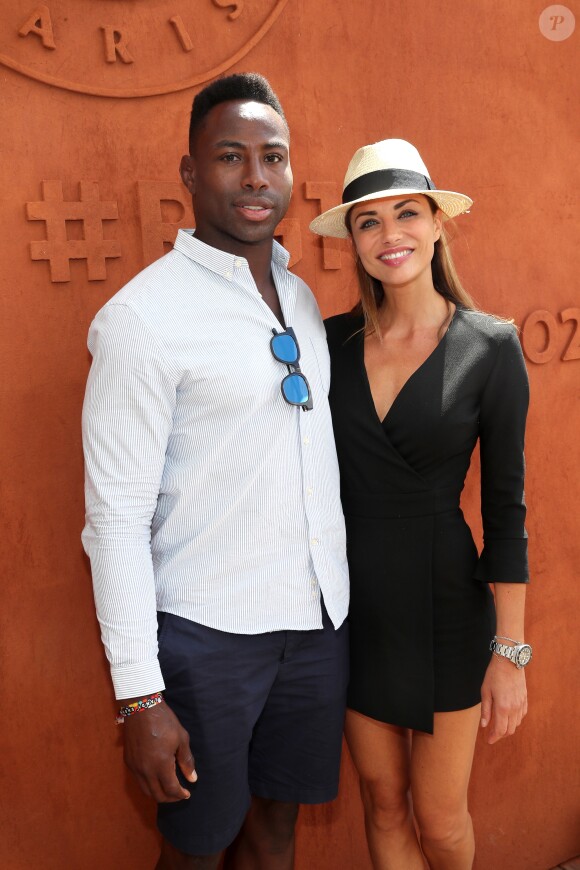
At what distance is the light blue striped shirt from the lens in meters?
1.90

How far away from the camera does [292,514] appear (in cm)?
211

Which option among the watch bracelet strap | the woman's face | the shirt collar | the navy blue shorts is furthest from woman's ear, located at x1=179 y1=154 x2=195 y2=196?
the watch bracelet strap

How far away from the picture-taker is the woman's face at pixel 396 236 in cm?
229

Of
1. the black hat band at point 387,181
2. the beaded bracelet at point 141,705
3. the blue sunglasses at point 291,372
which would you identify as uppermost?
the black hat band at point 387,181

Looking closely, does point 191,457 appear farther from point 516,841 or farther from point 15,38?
point 516,841

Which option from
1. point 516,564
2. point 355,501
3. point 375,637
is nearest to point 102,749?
point 375,637

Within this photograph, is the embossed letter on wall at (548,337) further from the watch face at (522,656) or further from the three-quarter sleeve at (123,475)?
the three-quarter sleeve at (123,475)

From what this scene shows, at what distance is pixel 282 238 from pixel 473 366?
84 cm

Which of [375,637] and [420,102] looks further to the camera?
[420,102]

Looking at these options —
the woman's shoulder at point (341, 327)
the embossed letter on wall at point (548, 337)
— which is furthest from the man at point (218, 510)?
the embossed letter on wall at point (548, 337)

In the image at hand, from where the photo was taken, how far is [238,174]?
6.99ft

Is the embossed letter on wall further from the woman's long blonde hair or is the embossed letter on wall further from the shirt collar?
the shirt collar

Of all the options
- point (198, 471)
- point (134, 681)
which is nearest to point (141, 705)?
point (134, 681)

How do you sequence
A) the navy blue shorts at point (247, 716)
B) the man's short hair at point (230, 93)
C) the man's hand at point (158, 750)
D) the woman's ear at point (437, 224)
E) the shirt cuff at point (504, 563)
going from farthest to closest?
the woman's ear at point (437, 224)
the shirt cuff at point (504, 563)
the man's short hair at point (230, 93)
the navy blue shorts at point (247, 716)
the man's hand at point (158, 750)
